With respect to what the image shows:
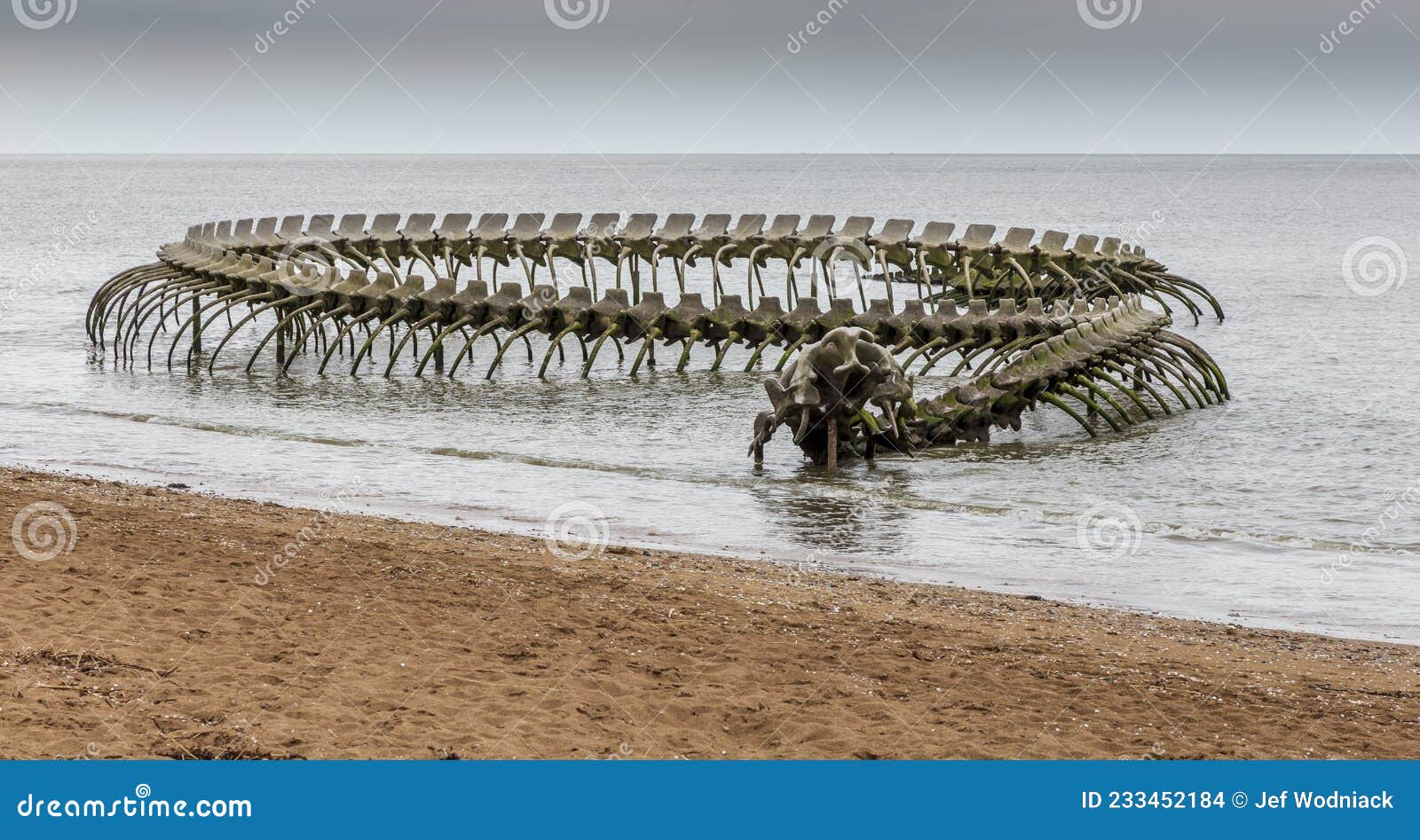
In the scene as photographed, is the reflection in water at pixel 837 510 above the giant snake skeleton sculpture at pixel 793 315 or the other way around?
the other way around

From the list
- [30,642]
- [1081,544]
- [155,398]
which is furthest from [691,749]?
[155,398]

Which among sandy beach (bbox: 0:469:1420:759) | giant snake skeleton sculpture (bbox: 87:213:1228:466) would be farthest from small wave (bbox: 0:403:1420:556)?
sandy beach (bbox: 0:469:1420:759)

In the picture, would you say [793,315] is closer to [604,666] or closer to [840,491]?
[840,491]

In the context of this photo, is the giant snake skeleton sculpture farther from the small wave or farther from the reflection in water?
the small wave

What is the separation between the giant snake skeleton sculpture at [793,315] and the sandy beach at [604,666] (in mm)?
5941

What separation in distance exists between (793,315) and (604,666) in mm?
14089

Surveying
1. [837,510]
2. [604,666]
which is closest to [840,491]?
[837,510]

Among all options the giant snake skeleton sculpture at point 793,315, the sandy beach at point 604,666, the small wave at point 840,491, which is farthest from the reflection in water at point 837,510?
the sandy beach at point 604,666

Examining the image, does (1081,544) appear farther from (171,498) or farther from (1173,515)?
(171,498)

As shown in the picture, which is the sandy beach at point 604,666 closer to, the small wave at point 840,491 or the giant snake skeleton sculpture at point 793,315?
the small wave at point 840,491

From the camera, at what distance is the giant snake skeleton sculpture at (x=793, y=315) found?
17.4 m

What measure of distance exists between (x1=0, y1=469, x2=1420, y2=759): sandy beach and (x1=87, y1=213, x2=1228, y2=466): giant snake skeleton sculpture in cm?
594

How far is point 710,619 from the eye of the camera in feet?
32.0

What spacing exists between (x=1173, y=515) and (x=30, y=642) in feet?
35.7
